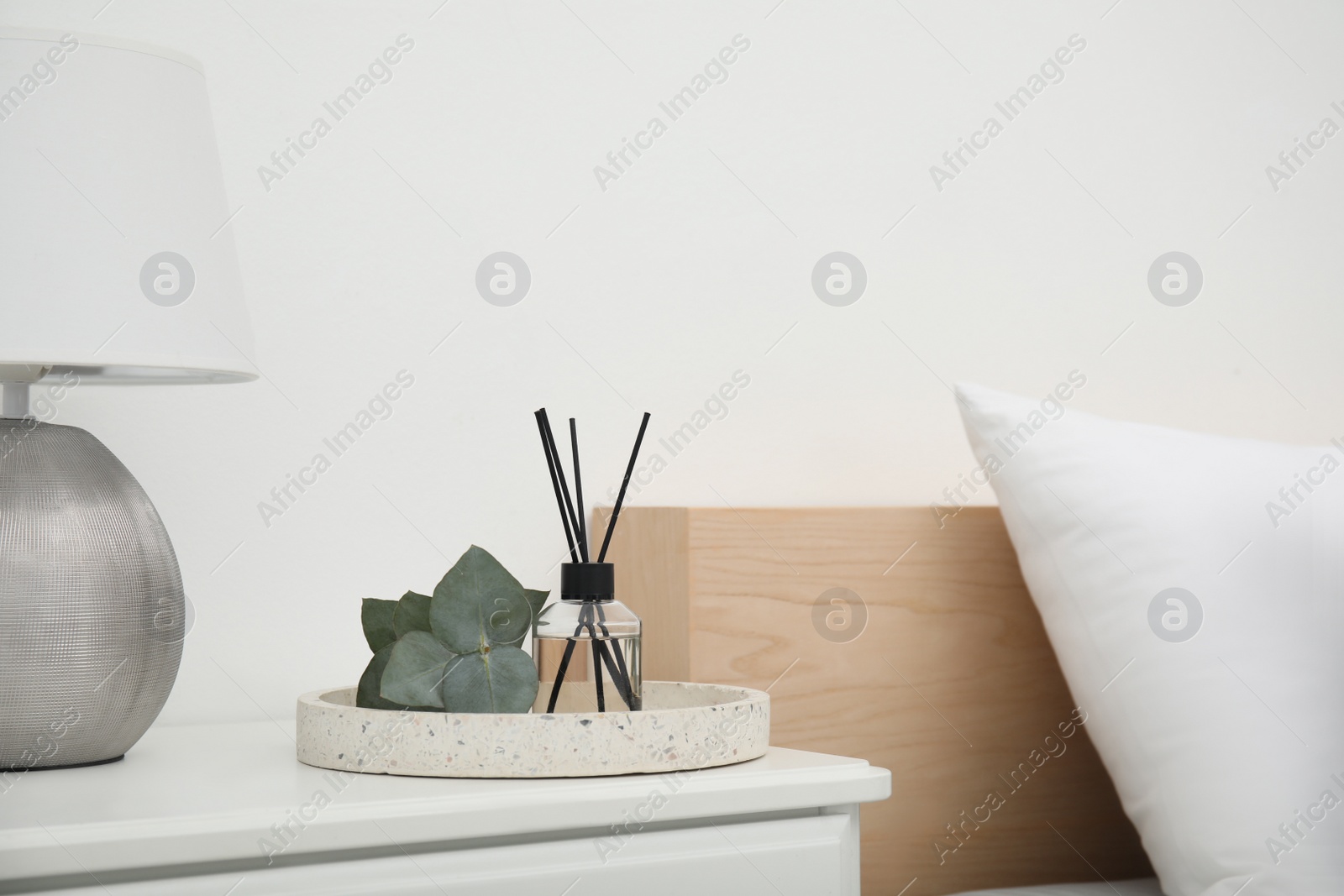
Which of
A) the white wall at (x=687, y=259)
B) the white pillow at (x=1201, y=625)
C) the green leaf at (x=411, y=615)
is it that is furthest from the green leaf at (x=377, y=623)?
the white pillow at (x=1201, y=625)

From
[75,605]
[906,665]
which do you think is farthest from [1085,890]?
[75,605]

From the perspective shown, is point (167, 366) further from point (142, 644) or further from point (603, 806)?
point (603, 806)

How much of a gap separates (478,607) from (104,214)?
0.35 metres

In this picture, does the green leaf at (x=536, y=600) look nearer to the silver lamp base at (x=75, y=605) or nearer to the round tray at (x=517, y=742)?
the round tray at (x=517, y=742)

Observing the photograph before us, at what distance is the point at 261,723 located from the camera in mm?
967

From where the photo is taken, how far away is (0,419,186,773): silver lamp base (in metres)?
0.70

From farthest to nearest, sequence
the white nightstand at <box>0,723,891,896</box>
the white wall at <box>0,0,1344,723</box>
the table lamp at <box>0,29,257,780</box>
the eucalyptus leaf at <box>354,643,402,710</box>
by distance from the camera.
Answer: the white wall at <box>0,0,1344,723</box> → the eucalyptus leaf at <box>354,643,402,710</box> → the table lamp at <box>0,29,257,780</box> → the white nightstand at <box>0,723,891,896</box>

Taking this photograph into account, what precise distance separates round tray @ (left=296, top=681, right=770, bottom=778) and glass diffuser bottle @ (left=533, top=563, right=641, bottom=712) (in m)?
0.08

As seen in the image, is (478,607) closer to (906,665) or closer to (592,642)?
(592,642)

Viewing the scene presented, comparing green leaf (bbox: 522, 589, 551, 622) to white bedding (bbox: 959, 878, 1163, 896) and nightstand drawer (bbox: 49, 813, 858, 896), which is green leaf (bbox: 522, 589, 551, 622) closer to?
nightstand drawer (bbox: 49, 813, 858, 896)

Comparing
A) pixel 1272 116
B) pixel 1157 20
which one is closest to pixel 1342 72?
pixel 1272 116

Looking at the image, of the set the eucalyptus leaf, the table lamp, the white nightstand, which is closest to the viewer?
the white nightstand

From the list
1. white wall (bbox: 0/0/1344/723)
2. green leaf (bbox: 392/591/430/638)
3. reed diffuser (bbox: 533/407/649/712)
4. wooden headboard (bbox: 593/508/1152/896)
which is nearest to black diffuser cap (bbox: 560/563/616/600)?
reed diffuser (bbox: 533/407/649/712)

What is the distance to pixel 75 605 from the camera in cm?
71
